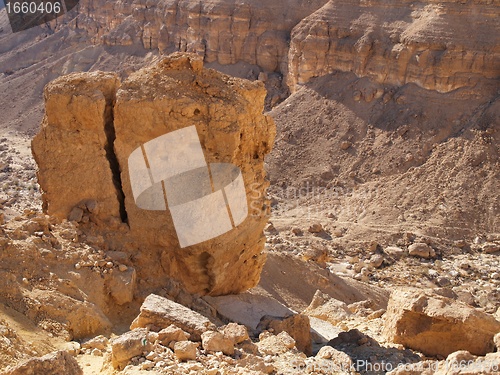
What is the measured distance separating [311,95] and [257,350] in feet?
90.5

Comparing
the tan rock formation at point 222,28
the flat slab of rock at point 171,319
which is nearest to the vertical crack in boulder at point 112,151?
the flat slab of rock at point 171,319

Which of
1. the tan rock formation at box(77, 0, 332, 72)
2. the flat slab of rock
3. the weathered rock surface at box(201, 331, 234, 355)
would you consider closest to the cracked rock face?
the flat slab of rock

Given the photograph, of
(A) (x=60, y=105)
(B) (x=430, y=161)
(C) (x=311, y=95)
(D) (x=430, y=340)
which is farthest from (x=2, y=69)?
(D) (x=430, y=340)

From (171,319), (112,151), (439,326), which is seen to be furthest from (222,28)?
(171,319)

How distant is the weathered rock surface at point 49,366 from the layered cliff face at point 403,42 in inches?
1023

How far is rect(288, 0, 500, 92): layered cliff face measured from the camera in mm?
29234

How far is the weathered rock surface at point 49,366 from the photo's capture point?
20.2 feet

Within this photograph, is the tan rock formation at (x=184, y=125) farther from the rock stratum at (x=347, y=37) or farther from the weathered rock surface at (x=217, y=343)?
the rock stratum at (x=347, y=37)

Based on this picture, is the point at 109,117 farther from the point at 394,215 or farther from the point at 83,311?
the point at 394,215

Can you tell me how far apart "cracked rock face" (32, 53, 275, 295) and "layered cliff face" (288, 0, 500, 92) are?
20.4 meters

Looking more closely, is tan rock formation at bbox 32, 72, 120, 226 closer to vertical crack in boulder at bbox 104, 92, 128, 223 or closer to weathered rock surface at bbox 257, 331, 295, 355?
vertical crack in boulder at bbox 104, 92, 128, 223

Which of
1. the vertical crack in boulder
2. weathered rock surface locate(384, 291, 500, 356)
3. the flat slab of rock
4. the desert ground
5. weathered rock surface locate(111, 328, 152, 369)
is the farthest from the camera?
the vertical crack in boulder

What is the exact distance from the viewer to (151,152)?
1082 cm

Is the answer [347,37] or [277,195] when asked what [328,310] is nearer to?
[277,195]
